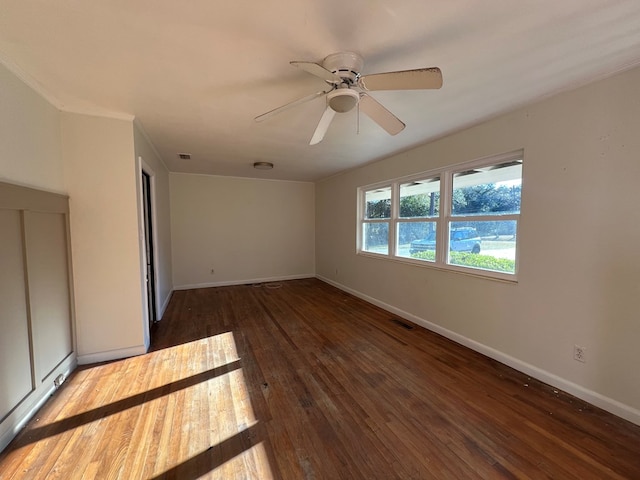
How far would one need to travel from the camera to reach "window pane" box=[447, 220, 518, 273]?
2584 millimetres

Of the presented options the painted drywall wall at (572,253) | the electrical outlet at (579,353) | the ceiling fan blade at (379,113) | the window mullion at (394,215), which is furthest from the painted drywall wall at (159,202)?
the electrical outlet at (579,353)

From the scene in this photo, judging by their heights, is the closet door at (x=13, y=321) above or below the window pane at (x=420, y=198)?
below

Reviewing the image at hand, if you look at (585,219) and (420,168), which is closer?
(585,219)

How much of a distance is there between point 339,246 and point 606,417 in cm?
413

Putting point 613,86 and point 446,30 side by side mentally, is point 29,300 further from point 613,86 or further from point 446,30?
point 613,86

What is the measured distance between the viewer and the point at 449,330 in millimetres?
3125

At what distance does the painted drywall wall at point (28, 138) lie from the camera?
1.73 m

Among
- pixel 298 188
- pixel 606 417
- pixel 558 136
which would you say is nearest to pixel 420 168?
pixel 558 136

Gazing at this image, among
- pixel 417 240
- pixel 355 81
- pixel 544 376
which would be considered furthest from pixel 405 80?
pixel 544 376

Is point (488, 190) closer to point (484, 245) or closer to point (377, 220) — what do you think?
point (484, 245)

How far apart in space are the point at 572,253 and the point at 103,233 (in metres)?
4.14

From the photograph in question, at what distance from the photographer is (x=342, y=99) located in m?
1.68

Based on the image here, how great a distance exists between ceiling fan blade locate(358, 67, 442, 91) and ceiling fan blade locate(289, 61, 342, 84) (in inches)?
6.7

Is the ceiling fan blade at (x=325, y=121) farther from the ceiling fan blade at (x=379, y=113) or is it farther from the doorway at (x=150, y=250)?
the doorway at (x=150, y=250)
